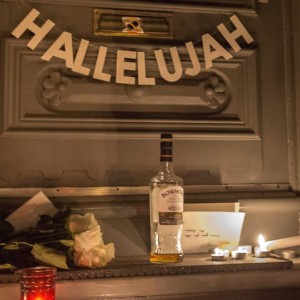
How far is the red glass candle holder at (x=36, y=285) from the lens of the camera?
0.88m

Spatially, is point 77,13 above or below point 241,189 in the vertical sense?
above

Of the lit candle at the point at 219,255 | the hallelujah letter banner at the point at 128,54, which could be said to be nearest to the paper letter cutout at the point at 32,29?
the hallelujah letter banner at the point at 128,54

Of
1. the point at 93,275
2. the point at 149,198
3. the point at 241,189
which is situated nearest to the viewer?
the point at 93,275

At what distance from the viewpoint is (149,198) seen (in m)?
1.27

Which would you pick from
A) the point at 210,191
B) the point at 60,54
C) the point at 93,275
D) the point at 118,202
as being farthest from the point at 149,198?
the point at 60,54

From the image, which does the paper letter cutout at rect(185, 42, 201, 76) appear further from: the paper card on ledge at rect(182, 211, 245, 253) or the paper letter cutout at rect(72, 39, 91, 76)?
the paper card on ledge at rect(182, 211, 245, 253)

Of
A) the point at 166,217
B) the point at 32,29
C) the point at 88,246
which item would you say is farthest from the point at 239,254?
the point at 32,29

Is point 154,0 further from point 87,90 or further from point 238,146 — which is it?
point 238,146

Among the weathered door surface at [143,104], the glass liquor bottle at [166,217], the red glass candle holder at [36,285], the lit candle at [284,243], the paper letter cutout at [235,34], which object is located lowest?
the red glass candle holder at [36,285]

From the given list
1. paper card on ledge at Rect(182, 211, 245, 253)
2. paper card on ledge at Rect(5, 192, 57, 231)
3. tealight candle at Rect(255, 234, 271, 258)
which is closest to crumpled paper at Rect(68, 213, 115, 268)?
paper card on ledge at Rect(5, 192, 57, 231)

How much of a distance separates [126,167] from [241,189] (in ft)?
1.09

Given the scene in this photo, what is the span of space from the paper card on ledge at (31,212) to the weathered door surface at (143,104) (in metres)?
0.07

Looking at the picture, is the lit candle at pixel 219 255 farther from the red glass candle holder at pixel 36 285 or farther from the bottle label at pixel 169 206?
the red glass candle holder at pixel 36 285

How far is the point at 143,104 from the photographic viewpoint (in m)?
1.35
